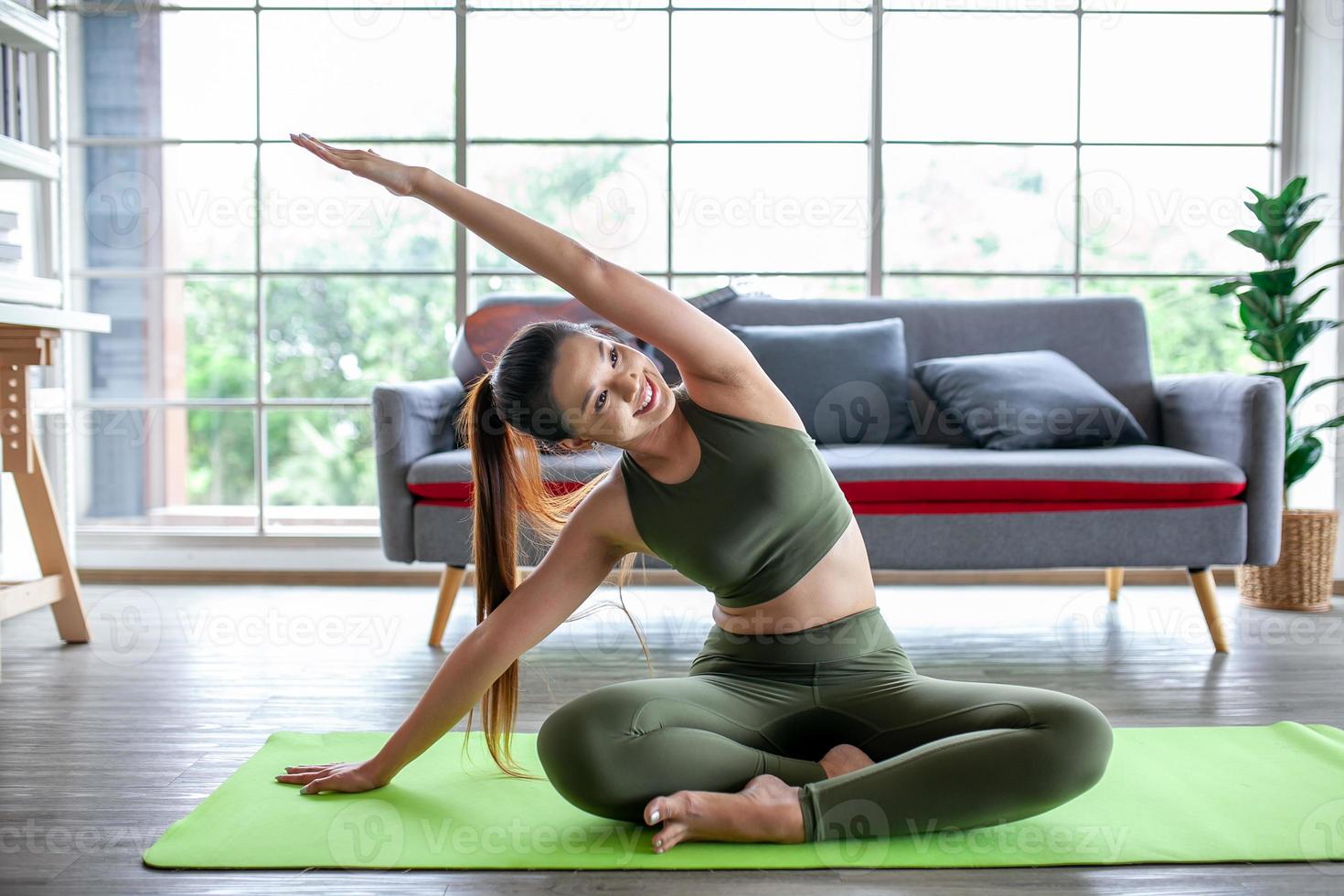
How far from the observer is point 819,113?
3.93 metres

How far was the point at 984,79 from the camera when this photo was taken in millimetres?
3922

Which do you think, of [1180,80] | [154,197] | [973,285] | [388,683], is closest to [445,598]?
[388,683]

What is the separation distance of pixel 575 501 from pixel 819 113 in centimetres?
261

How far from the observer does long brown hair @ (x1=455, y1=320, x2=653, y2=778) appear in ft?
4.71

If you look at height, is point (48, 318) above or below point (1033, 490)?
above

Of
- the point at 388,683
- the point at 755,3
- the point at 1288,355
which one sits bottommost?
the point at 388,683

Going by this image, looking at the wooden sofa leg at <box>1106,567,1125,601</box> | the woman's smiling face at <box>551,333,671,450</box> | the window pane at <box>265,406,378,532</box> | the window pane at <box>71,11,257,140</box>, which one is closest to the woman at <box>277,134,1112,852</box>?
the woman's smiling face at <box>551,333,671,450</box>

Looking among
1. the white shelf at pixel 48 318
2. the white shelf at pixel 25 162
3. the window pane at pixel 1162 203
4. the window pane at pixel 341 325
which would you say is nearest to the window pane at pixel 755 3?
the window pane at pixel 1162 203

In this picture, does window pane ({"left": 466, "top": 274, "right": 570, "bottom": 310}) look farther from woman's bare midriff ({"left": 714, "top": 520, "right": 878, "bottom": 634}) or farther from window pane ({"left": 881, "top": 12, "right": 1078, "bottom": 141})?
woman's bare midriff ({"left": 714, "top": 520, "right": 878, "bottom": 634})

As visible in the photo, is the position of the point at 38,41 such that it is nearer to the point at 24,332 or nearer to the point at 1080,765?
the point at 24,332

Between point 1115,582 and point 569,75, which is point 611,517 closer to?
point 1115,582

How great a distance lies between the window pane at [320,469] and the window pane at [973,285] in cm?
195

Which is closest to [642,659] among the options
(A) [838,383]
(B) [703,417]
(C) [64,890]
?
(A) [838,383]

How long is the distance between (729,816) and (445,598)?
1461 mm
